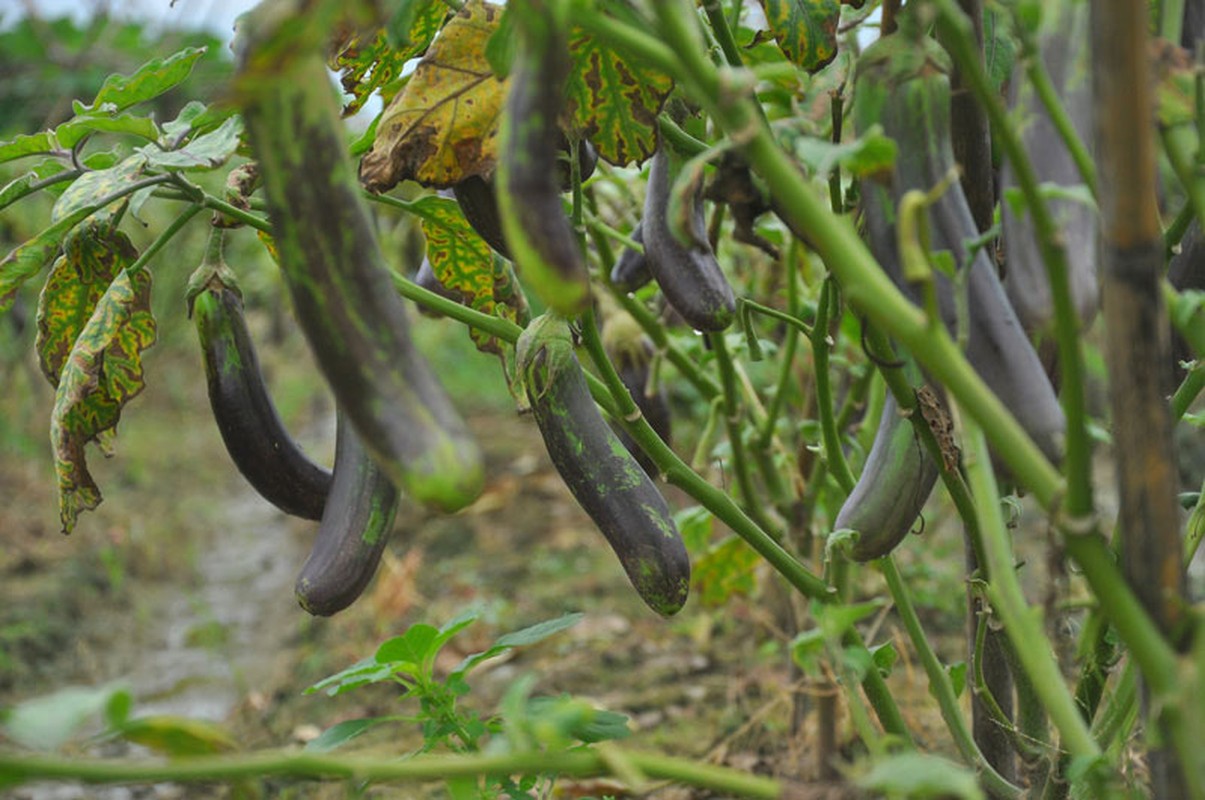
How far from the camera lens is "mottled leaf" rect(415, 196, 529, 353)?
3.31 feet

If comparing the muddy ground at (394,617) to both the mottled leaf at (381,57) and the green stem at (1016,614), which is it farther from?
the green stem at (1016,614)

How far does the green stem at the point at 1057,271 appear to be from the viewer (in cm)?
54

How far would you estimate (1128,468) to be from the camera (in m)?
0.56

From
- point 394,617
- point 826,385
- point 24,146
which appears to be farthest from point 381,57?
point 394,617

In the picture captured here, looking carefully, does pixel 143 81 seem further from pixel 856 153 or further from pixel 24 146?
pixel 856 153

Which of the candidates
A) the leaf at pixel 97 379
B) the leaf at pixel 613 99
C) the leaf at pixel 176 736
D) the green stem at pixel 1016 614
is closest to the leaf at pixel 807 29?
the leaf at pixel 613 99

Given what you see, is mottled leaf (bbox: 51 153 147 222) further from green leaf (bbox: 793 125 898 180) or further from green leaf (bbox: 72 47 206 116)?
green leaf (bbox: 793 125 898 180)

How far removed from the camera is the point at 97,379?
3.02 ft

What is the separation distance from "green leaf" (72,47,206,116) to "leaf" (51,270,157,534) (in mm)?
130

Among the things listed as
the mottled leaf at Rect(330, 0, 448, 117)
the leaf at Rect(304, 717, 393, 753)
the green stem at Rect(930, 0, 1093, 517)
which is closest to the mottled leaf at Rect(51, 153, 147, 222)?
the mottled leaf at Rect(330, 0, 448, 117)

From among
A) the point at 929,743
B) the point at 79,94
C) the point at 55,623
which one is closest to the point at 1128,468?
the point at 929,743

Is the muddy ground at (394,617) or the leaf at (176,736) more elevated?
the leaf at (176,736)

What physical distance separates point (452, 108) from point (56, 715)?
0.50m

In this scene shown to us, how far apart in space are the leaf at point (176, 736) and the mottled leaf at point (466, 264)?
0.53 meters
